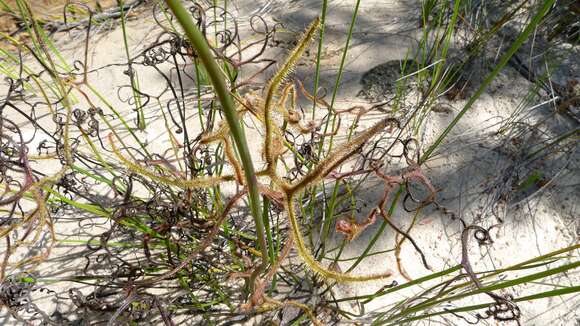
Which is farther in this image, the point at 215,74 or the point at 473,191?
the point at 473,191

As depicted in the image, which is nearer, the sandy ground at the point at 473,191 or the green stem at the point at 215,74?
the green stem at the point at 215,74

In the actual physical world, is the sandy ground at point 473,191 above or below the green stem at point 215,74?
below

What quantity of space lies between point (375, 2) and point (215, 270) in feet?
4.20

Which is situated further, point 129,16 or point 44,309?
point 129,16

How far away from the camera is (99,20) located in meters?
1.79

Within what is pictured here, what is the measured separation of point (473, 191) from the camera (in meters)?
1.12

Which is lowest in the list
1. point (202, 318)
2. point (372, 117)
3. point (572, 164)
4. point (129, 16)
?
point (572, 164)

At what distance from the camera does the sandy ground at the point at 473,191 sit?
0.98 m

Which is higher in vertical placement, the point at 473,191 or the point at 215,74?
the point at 215,74

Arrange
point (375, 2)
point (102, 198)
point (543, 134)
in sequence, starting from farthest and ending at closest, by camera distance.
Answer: point (375, 2), point (543, 134), point (102, 198)

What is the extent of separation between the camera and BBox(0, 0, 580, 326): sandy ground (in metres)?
0.98

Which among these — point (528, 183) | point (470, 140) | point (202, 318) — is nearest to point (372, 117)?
point (470, 140)

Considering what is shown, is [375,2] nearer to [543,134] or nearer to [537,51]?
[537,51]

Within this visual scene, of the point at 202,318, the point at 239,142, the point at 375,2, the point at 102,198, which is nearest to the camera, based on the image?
the point at 239,142
